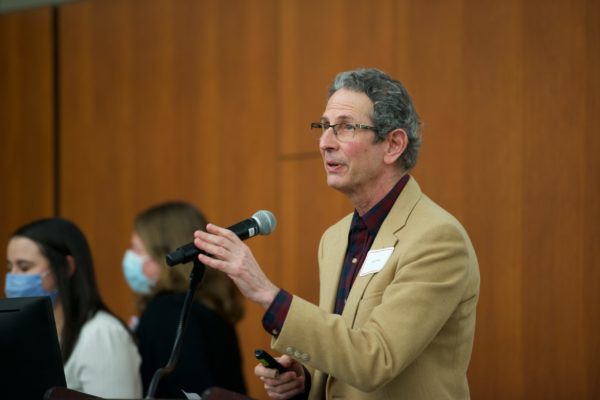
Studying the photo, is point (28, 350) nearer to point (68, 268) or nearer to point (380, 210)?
point (380, 210)

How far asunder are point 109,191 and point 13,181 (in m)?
0.91

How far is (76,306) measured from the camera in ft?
10.8

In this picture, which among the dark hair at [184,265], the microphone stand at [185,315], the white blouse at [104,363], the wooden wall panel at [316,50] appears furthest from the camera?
the wooden wall panel at [316,50]

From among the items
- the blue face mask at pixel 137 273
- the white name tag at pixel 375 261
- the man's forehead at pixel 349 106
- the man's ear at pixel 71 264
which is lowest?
the blue face mask at pixel 137 273

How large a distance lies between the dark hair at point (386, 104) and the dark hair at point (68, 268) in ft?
4.62

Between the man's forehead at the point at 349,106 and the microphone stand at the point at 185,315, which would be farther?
the man's forehead at the point at 349,106

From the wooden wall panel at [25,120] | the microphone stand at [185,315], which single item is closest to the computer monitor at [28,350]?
the microphone stand at [185,315]

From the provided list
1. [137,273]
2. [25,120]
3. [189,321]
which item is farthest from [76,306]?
[25,120]

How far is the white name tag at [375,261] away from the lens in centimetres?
227

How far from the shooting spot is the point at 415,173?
4355 millimetres

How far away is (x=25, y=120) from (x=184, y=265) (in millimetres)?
3124

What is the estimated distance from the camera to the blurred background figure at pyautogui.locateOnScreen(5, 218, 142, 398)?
3.11m

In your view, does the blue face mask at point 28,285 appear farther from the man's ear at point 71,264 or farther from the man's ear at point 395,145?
the man's ear at point 395,145

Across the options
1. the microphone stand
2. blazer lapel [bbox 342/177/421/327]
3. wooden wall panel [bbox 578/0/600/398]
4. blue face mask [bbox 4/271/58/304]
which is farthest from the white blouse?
wooden wall panel [bbox 578/0/600/398]
